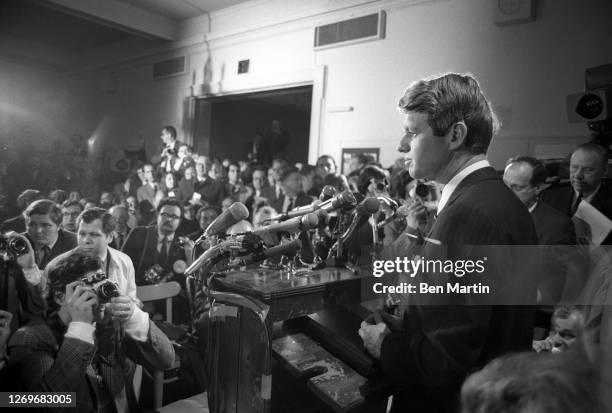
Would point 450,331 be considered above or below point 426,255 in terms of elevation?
below

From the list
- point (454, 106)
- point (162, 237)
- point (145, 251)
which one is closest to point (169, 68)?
point (162, 237)

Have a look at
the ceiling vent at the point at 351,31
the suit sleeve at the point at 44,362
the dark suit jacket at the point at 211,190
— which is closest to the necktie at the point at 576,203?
the suit sleeve at the point at 44,362

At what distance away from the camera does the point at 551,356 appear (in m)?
0.46

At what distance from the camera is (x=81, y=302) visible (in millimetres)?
1327

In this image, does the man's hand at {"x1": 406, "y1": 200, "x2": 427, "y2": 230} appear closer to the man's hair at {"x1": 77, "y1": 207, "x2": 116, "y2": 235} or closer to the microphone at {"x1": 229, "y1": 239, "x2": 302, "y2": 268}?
the microphone at {"x1": 229, "y1": 239, "x2": 302, "y2": 268}

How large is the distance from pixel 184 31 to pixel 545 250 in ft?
8.84

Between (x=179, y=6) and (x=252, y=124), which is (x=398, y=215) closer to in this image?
(x=179, y=6)

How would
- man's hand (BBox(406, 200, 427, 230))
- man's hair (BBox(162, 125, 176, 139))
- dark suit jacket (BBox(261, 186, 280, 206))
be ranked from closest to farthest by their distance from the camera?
1. man's hand (BBox(406, 200, 427, 230))
2. man's hair (BBox(162, 125, 176, 139))
3. dark suit jacket (BBox(261, 186, 280, 206))

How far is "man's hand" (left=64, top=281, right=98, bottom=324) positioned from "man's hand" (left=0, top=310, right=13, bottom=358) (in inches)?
7.0

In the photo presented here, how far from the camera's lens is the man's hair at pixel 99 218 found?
5.03ft

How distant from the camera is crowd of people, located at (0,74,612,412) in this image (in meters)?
0.82

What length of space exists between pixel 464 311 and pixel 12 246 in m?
1.41

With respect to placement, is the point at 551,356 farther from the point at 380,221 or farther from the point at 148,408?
the point at 148,408

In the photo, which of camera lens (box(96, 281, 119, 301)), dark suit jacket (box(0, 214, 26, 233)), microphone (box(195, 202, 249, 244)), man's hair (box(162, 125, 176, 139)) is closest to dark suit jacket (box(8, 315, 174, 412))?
camera lens (box(96, 281, 119, 301))
